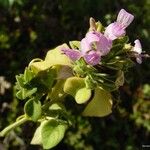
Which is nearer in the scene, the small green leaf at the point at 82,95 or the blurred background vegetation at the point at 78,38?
the small green leaf at the point at 82,95

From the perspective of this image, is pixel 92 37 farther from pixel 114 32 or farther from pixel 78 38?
pixel 78 38

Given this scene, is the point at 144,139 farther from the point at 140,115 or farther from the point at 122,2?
the point at 122,2

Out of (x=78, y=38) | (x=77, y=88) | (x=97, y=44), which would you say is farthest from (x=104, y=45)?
(x=78, y=38)

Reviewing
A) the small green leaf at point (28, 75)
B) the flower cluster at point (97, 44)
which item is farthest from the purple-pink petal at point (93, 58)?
the small green leaf at point (28, 75)

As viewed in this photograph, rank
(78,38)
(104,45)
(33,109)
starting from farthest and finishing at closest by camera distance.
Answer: (78,38), (33,109), (104,45)

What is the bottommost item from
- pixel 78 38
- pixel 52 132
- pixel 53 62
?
pixel 78 38

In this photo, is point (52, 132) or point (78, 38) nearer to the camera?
point (52, 132)

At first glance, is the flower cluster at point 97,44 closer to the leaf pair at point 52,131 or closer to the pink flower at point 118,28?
the pink flower at point 118,28
